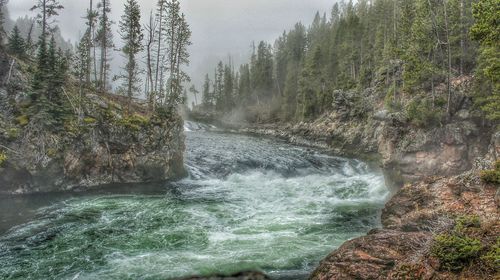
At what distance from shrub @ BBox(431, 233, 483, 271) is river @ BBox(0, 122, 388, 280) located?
4.84m

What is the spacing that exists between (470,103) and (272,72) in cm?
8712

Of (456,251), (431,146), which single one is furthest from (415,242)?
(431,146)

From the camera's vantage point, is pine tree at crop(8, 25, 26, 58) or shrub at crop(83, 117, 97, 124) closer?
shrub at crop(83, 117, 97, 124)

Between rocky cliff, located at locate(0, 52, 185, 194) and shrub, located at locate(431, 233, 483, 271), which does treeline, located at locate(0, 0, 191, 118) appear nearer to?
rocky cliff, located at locate(0, 52, 185, 194)

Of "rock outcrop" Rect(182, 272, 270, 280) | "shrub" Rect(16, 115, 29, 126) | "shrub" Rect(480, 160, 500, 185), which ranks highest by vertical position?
"shrub" Rect(16, 115, 29, 126)

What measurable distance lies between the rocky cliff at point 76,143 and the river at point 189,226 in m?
1.62

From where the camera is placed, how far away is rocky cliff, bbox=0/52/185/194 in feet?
72.4

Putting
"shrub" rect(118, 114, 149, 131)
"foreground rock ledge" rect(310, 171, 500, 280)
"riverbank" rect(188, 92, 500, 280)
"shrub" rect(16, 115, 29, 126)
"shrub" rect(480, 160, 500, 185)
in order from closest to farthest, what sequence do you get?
"riverbank" rect(188, 92, 500, 280)
"foreground rock ledge" rect(310, 171, 500, 280)
"shrub" rect(480, 160, 500, 185)
"shrub" rect(16, 115, 29, 126)
"shrub" rect(118, 114, 149, 131)

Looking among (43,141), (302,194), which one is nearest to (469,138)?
(302,194)

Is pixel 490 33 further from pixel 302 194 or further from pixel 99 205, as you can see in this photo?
pixel 99 205

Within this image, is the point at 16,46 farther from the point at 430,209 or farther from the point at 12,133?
the point at 430,209

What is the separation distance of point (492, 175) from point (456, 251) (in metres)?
6.47

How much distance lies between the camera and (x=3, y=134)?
21594 mm

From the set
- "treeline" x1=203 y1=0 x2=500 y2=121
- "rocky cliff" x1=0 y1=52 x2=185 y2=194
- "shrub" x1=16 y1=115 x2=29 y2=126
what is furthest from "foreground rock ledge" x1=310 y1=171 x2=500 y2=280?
"shrub" x1=16 y1=115 x2=29 y2=126
